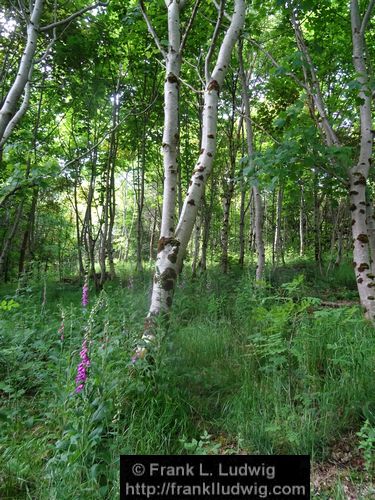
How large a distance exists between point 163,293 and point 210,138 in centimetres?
194

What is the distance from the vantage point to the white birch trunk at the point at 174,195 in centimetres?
342

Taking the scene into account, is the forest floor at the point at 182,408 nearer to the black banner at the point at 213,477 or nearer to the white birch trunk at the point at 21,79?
the black banner at the point at 213,477

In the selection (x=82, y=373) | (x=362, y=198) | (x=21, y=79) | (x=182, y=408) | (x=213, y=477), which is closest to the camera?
(x=213, y=477)

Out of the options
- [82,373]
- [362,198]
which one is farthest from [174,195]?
[362,198]

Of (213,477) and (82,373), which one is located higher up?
(82,373)

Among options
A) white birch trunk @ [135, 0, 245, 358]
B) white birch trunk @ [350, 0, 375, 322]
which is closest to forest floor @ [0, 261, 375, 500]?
white birch trunk @ [135, 0, 245, 358]

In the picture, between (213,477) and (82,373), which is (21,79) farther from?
(213,477)

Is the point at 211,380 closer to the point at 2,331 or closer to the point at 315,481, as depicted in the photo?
the point at 315,481

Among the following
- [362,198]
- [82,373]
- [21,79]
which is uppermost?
[21,79]

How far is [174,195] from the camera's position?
3889mm

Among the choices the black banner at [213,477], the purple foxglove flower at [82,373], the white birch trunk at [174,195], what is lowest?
the black banner at [213,477]

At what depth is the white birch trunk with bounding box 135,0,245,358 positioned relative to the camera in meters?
3.42

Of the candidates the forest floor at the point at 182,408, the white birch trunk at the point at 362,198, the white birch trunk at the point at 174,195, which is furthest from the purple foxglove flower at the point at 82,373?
the white birch trunk at the point at 362,198

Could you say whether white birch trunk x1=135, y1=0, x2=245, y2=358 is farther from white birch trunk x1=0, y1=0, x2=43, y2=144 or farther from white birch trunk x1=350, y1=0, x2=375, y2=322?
white birch trunk x1=350, y1=0, x2=375, y2=322
